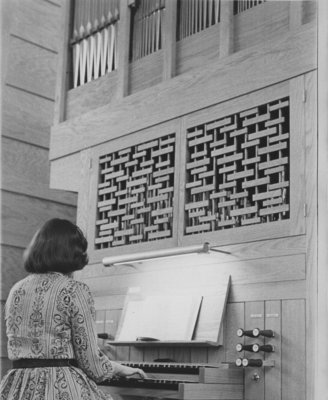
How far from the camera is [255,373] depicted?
4.39m

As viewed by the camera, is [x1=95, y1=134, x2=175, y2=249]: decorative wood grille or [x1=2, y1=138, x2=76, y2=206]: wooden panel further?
[x1=2, y1=138, x2=76, y2=206]: wooden panel

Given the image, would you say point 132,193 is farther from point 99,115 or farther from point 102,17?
point 102,17

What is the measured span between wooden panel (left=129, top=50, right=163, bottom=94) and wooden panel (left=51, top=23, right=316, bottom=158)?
5.9 inches

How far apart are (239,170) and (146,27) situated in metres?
1.60

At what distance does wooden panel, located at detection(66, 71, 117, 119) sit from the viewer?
19.8 feet

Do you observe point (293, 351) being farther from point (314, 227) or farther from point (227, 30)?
point (227, 30)

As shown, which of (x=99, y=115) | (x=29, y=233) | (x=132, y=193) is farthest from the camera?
(x=29, y=233)

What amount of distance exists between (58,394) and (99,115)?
342cm

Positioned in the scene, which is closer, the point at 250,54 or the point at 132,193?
the point at 250,54

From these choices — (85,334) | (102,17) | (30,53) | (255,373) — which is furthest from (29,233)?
(85,334)

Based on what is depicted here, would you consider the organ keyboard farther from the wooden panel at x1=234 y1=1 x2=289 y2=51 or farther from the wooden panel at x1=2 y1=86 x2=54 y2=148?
the wooden panel at x1=2 y1=86 x2=54 y2=148

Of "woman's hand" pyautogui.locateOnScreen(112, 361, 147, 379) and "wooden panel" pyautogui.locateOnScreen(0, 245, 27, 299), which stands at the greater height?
"wooden panel" pyautogui.locateOnScreen(0, 245, 27, 299)

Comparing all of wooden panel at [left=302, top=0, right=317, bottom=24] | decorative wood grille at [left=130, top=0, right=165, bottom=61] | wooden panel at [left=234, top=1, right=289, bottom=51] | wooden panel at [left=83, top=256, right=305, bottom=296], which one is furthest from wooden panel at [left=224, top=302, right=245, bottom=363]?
decorative wood grille at [left=130, top=0, right=165, bottom=61]

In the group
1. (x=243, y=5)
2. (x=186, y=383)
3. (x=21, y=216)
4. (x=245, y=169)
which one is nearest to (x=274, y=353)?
(x=186, y=383)
